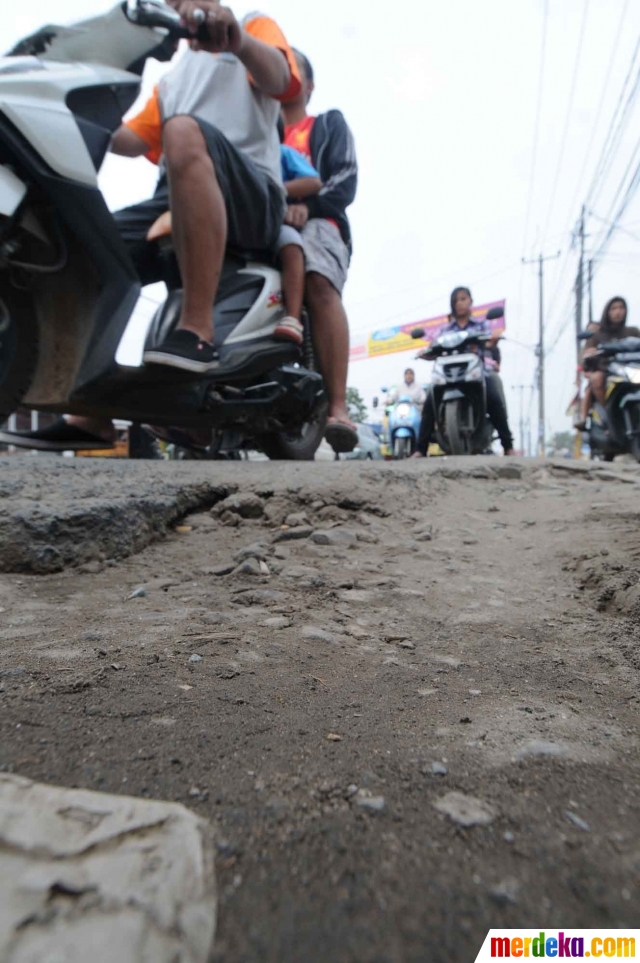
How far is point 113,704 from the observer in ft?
2.28

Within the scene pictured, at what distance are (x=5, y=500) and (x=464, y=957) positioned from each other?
137 cm

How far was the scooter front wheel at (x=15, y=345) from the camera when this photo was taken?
2.08 meters

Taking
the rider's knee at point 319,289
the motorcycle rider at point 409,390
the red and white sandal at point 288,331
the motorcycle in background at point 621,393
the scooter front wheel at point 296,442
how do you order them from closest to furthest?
the red and white sandal at point 288,331 → the rider's knee at point 319,289 → the scooter front wheel at point 296,442 → the motorcycle in background at point 621,393 → the motorcycle rider at point 409,390

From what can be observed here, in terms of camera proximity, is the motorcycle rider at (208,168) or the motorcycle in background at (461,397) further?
the motorcycle in background at (461,397)

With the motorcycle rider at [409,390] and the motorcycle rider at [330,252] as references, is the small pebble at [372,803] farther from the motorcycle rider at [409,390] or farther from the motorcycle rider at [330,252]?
the motorcycle rider at [409,390]

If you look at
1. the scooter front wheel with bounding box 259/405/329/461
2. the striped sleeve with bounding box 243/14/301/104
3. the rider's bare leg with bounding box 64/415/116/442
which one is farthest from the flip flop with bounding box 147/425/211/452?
the striped sleeve with bounding box 243/14/301/104

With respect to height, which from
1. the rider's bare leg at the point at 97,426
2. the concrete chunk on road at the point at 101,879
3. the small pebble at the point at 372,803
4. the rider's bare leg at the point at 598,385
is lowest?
the small pebble at the point at 372,803

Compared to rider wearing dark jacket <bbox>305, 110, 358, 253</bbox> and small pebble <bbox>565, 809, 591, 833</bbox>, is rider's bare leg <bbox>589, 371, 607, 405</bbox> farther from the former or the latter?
small pebble <bbox>565, 809, 591, 833</bbox>

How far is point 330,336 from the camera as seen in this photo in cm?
294

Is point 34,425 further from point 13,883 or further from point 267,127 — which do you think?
point 13,883

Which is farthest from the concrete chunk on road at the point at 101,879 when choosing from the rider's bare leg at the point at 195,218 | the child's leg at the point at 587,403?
the child's leg at the point at 587,403

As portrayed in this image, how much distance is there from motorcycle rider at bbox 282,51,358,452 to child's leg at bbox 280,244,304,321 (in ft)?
0.50

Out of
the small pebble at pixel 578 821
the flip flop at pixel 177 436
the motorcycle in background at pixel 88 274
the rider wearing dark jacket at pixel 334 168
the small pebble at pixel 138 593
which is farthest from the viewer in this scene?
the flip flop at pixel 177 436

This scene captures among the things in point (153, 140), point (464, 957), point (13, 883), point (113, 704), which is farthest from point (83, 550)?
point (153, 140)
